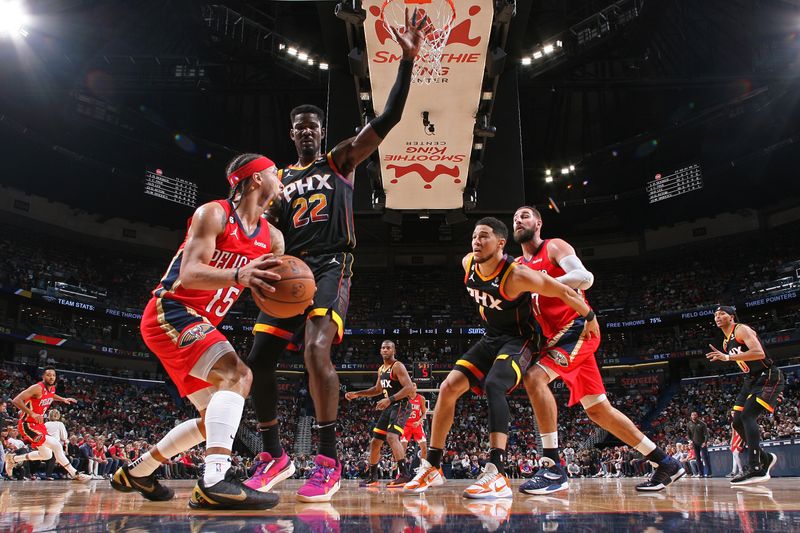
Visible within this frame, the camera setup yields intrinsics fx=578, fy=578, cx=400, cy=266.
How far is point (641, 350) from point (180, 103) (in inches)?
921

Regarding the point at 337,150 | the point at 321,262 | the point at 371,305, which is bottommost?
the point at 321,262

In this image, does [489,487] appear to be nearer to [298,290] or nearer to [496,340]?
[496,340]

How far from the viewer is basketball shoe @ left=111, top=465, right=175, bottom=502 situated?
321cm

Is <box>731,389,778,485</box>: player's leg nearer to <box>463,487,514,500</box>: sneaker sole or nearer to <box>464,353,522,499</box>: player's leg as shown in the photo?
<box>464,353,522,499</box>: player's leg

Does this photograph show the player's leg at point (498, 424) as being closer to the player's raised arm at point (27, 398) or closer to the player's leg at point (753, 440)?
the player's leg at point (753, 440)

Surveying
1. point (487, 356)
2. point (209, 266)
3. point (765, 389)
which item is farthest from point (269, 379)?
point (765, 389)

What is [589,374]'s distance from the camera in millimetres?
4848

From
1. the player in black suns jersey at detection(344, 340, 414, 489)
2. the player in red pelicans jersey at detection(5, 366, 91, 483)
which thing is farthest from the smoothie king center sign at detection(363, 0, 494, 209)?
the player in red pelicans jersey at detection(5, 366, 91, 483)

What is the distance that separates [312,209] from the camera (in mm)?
3791

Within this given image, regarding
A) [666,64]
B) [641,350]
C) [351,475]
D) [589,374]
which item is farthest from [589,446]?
[589,374]

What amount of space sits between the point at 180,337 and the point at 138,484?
1.04 metres

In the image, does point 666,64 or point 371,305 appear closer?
point 666,64

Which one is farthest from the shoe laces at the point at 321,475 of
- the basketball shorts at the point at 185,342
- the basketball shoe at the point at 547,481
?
the basketball shoe at the point at 547,481

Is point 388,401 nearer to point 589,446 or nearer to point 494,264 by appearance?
point 494,264
